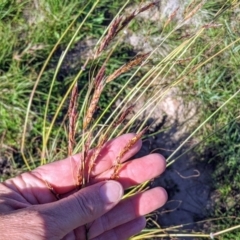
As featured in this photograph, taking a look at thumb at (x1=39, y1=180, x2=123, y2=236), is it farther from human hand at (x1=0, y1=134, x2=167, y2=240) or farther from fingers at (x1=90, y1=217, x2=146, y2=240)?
fingers at (x1=90, y1=217, x2=146, y2=240)

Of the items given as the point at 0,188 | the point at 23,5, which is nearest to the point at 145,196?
the point at 0,188

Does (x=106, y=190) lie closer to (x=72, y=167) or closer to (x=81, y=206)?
(x=81, y=206)

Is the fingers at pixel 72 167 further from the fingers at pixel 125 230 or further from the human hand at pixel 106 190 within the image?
the fingers at pixel 125 230

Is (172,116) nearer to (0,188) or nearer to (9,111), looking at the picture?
(9,111)

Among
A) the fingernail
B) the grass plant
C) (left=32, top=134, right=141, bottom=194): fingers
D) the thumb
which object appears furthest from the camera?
the grass plant

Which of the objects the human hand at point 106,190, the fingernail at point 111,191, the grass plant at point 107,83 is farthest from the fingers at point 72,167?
the grass plant at point 107,83

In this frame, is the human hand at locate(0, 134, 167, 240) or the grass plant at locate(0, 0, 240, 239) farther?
the grass plant at locate(0, 0, 240, 239)

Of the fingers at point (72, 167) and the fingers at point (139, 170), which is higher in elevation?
the fingers at point (72, 167)

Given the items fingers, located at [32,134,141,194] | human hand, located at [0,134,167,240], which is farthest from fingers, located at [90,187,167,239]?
fingers, located at [32,134,141,194]
